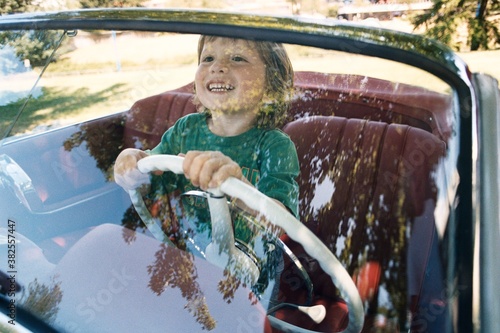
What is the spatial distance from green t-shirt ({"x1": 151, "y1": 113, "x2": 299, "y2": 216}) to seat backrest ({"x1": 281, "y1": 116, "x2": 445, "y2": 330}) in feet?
0.09

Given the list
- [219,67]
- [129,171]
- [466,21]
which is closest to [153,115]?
[129,171]

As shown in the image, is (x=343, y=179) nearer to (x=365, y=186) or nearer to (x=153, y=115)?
(x=365, y=186)

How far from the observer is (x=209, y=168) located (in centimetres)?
115

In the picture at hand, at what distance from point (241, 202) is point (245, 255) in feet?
0.41

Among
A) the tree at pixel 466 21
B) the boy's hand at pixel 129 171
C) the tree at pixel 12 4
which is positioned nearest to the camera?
A: the boy's hand at pixel 129 171

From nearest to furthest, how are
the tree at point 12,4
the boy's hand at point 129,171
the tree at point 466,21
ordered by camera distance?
the boy's hand at point 129,171, the tree at point 466,21, the tree at point 12,4

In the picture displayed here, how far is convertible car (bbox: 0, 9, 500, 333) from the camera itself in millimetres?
1063

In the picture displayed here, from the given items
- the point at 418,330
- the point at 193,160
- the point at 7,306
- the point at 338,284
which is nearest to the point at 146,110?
the point at 193,160

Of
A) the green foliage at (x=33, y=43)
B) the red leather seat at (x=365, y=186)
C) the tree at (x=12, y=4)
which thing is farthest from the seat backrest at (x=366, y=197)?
the tree at (x=12, y=4)

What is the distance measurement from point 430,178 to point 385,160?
0.54ft

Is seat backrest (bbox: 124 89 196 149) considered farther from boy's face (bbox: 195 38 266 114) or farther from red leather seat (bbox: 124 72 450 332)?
boy's face (bbox: 195 38 266 114)

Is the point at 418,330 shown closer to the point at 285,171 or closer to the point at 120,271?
the point at 285,171

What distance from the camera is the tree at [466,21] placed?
5.90 ft

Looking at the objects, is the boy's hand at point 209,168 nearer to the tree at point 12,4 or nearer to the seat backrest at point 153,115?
the seat backrest at point 153,115
